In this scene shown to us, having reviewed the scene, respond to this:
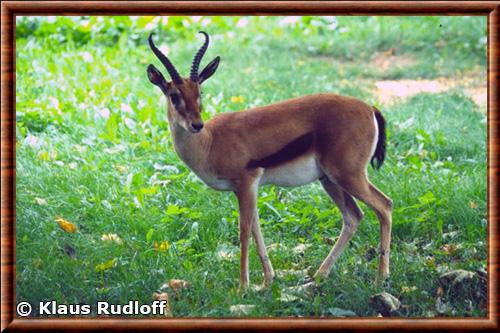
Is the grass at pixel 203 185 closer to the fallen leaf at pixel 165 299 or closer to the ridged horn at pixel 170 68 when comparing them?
the fallen leaf at pixel 165 299

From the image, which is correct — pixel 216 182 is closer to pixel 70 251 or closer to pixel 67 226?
pixel 70 251

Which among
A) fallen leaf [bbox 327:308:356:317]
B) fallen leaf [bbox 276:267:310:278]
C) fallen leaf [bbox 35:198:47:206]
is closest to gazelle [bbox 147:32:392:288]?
fallen leaf [bbox 276:267:310:278]

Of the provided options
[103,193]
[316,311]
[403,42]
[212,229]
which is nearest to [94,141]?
[103,193]

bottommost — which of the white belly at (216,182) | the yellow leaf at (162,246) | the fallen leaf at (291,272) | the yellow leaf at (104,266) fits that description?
the fallen leaf at (291,272)

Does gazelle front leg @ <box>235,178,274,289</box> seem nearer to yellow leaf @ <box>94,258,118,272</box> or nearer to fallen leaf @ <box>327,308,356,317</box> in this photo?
fallen leaf @ <box>327,308,356,317</box>

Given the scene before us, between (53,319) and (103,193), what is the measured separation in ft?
6.39

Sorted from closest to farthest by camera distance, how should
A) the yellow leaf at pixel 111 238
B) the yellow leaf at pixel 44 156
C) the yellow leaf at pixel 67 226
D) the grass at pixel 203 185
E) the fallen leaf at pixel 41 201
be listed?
the grass at pixel 203 185
the yellow leaf at pixel 111 238
the yellow leaf at pixel 67 226
the fallen leaf at pixel 41 201
the yellow leaf at pixel 44 156

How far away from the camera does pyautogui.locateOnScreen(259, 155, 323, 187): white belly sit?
5871mm

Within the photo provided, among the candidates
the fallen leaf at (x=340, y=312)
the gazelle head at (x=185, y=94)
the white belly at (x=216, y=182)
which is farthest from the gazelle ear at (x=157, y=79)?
the fallen leaf at (x=340, y=312)

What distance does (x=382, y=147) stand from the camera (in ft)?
20.0

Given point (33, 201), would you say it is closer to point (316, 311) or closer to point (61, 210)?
point (61, 210)

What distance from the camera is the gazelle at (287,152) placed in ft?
19.0

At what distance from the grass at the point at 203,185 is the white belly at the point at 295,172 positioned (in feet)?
1.79

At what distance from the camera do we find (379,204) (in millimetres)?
5891
